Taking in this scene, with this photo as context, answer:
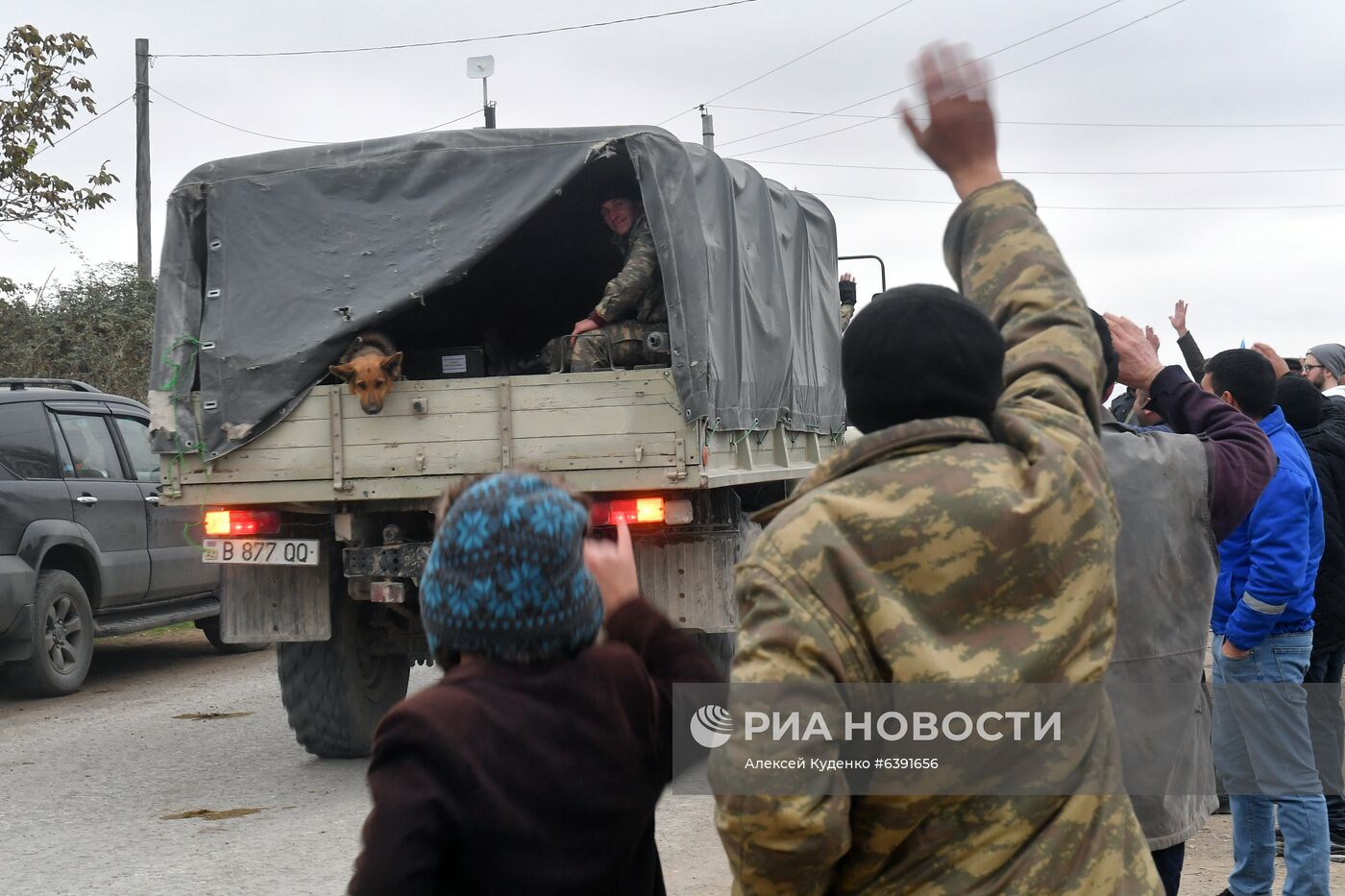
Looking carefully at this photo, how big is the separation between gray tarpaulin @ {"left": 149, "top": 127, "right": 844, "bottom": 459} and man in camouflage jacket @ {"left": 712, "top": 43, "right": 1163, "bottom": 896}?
→ 4.78 m

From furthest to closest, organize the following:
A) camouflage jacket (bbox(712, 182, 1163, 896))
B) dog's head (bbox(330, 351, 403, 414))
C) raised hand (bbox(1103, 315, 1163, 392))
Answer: dog's head (bbox(330, 351, 403, 414)) → raised hand (bbox(1103, 315, 1163, 392)) → camouflage jacket (bbox(712, 182, 1163, 896))

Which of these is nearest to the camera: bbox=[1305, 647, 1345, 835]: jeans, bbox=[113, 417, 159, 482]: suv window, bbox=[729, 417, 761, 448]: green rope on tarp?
bbox=[1305, 647, 1345, 835]: jeans

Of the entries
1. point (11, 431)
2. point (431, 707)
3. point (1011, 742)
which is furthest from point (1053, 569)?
point (11, 431)

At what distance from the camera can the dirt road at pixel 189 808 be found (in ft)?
17.5

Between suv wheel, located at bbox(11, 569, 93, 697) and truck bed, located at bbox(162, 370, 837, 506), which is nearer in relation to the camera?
truck bed, located at bbox(162, 370, 837, 506)

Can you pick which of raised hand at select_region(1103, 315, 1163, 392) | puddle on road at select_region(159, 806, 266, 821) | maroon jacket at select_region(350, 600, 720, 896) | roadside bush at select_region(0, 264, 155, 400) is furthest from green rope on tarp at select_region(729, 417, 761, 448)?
roadside bush at select_region(0, 264, 155, 400)

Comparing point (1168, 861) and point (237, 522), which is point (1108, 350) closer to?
point (1168, 861)

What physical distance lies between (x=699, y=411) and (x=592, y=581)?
→ 4.32 metres

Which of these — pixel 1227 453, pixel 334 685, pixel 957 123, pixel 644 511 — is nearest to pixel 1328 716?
pixel 1227 453

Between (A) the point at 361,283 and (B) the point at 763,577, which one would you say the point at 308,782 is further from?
(B) the point at 763,577

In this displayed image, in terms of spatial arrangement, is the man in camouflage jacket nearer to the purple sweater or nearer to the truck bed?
the purple sweater

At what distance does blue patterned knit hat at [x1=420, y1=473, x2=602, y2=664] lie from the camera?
6.13 feet

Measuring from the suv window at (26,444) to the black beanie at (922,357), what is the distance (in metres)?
8.70

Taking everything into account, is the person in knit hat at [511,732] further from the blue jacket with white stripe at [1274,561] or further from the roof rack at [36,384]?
the roof rack at [36,384]
